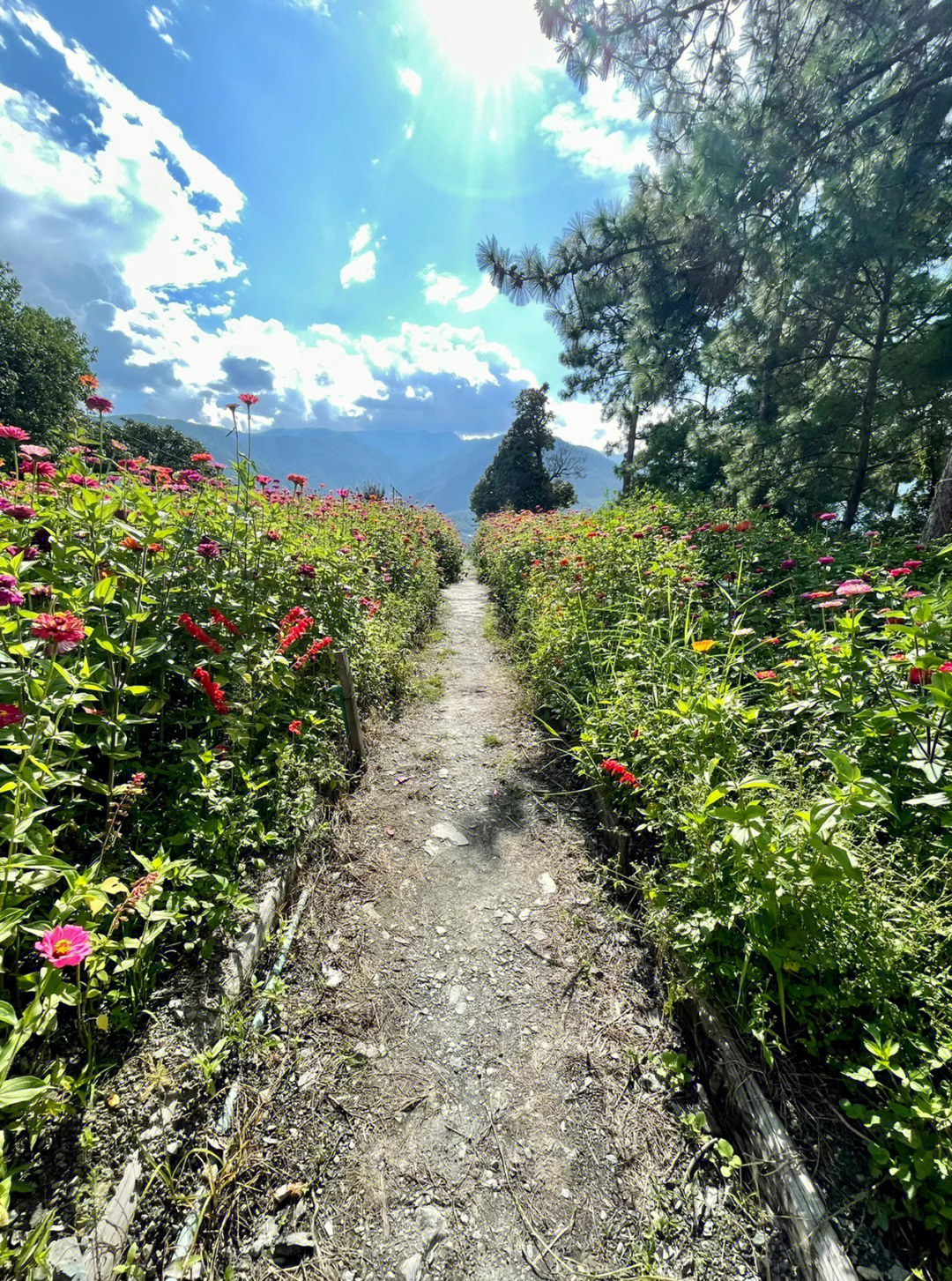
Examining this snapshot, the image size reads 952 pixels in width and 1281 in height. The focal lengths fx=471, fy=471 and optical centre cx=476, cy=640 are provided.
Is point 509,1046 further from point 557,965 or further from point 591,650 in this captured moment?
point 591,650

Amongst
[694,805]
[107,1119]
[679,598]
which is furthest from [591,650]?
[107,1119]

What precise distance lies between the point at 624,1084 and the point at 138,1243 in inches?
55.3

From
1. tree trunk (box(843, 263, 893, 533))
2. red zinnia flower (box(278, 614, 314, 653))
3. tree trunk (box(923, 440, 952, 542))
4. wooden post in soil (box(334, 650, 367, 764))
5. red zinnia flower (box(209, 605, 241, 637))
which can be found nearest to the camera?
red zinnia flower (box(209, 605, 241, 637))

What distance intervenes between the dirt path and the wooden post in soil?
62 cm

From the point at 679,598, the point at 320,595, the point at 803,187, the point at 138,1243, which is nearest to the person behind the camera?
the point at 138,1243

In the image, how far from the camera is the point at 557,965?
203 centimetres

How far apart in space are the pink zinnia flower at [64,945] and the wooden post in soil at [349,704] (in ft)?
5.84

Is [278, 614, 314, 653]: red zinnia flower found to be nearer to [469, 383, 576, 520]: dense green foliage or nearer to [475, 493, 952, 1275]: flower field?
[475, 493, 952, 1275]: flower field

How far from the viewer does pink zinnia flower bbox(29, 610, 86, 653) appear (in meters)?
1.21

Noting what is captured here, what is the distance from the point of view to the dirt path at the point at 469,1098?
1.26 m

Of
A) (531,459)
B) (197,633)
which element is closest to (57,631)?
(197,633)

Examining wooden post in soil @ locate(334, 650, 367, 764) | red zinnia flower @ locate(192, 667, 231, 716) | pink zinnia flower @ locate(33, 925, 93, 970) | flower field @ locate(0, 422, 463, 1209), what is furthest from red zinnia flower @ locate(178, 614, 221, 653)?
pink zinnia flower @ locate(33, 925, 93, 970)

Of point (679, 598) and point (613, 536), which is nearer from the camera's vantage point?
point (679, 598)

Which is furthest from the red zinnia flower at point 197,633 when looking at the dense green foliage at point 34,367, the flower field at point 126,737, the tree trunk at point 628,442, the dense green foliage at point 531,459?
the dense green foliage at point 34,367
